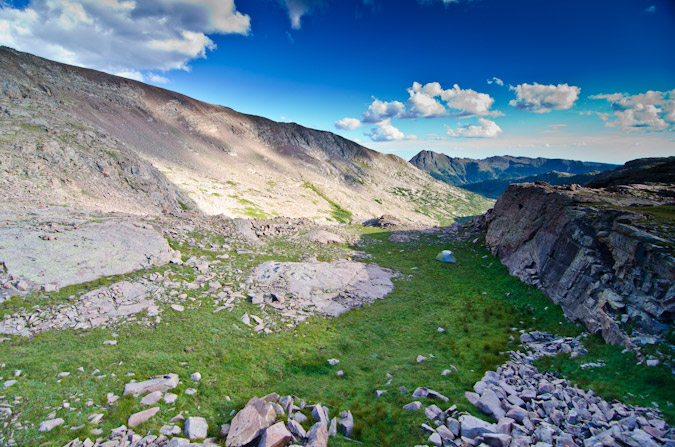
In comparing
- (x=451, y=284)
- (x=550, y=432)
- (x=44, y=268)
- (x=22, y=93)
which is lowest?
(x=451, y=284)

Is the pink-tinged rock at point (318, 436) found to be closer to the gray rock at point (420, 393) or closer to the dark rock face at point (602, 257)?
the gray rock at point (420, 393)

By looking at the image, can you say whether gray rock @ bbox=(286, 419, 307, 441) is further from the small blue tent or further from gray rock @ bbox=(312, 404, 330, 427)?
the small blue tent

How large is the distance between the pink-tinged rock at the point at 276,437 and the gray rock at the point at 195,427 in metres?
1.82

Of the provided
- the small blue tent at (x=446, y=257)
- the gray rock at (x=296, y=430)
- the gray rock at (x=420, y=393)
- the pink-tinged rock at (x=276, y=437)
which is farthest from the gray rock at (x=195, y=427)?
the small blue tent at (x=446, y=257)

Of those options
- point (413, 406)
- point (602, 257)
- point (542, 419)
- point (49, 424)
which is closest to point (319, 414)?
point (413, 406)

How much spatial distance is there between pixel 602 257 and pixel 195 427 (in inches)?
862

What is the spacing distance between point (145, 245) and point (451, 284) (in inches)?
978

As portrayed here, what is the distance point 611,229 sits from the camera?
1697 centimetres

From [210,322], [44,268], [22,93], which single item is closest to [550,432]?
[210,322]

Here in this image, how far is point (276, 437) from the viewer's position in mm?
7625

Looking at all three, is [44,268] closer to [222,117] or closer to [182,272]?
[182,272]

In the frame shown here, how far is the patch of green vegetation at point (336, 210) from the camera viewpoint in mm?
99156

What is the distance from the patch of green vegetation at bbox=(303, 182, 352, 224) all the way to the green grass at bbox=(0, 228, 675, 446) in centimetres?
7759

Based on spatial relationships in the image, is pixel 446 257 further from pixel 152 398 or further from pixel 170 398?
pixel 152 398
